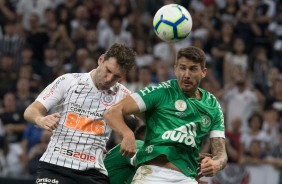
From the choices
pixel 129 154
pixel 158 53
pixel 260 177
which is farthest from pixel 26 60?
pixel 129 154

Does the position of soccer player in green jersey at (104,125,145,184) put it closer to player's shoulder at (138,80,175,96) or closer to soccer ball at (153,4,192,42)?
player's shoulder at (138,80,175,96)

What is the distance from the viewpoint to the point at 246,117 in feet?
51.5

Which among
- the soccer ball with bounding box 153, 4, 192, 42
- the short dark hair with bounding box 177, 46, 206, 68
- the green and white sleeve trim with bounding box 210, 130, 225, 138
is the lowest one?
the green and white sleeve trim with bounding box 210, 130, 225, 138

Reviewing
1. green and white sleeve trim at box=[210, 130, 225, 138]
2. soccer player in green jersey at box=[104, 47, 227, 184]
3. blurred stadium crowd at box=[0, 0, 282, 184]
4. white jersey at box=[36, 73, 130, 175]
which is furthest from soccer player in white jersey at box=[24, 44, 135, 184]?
blurred stadium crowd at box=[0, 0, 282, 184]

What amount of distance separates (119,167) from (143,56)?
9.18 m

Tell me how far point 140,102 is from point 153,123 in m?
Result: 0.30

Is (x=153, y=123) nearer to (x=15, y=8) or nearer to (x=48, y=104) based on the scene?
(x=48, y=104)

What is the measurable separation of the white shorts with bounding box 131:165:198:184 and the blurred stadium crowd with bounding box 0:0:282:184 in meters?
6.17

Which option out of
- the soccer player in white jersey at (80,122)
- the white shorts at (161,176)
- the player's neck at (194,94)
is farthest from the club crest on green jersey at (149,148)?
the soccer player in white jersey at (80,122)

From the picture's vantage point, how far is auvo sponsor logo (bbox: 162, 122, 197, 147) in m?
6.88

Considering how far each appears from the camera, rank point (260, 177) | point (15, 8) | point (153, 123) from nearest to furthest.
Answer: point (153, 123)
point (260, 177)
point (15, 8)

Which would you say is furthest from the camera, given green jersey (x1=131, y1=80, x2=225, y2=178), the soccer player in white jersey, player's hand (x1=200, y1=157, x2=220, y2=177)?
the soccer player in white jersey

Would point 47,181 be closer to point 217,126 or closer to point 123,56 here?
point 123,56

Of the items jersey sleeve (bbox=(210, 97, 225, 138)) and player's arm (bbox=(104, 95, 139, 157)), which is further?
jersey sleeve (bbox=(210, 97, 225, 138))
